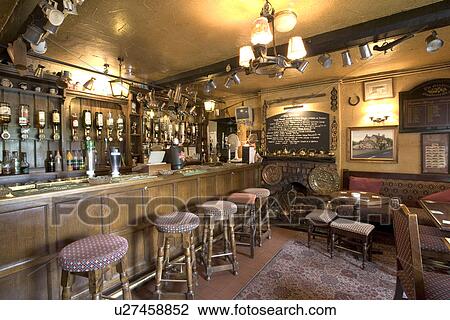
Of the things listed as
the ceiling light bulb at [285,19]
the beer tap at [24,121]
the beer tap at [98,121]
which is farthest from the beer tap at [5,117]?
the ceiling light bulb at [285,19]

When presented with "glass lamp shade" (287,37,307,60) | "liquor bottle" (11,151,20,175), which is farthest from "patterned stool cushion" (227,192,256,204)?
"liquor bottle" (11,151,20,175)

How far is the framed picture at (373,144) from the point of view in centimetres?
415

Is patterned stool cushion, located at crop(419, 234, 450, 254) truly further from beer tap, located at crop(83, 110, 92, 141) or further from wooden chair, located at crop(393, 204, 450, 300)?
beer tap, located at crop(83, 110, 92, 141)

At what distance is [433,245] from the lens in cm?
228

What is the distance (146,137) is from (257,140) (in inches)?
99.7

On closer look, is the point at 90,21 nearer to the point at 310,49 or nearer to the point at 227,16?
the point at 227,16

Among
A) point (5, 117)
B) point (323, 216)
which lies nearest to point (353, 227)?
point (323, 216)

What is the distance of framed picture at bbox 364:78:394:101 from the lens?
4.14 metres

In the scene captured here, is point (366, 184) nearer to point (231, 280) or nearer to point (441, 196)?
point (441, 196)

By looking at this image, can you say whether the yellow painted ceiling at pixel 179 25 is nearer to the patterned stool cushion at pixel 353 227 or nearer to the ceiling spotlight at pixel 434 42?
the ceiling spotlight at pixel 434 42

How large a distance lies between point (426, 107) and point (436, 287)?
345cm

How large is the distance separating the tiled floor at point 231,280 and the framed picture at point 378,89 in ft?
10.4
